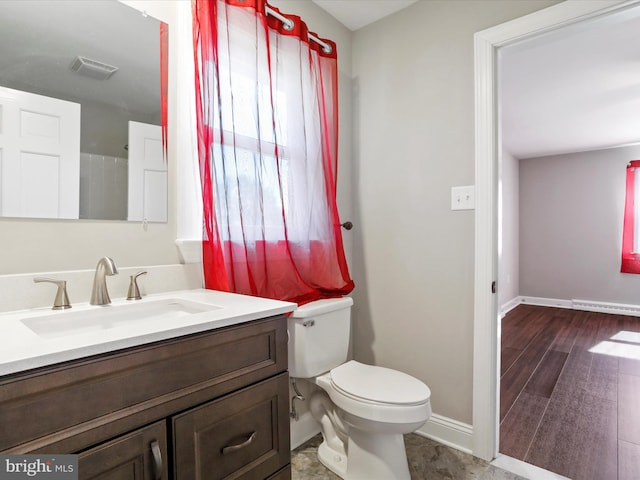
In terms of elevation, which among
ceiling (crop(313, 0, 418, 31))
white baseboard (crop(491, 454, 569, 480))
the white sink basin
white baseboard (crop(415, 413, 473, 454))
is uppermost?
ceiling (crop(313, 0, 418, 31))

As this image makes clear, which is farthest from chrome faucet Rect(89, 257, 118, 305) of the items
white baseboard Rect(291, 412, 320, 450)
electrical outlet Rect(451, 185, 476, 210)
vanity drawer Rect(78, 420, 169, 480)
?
electrical outlet Rect(451, 185, 476, 210)

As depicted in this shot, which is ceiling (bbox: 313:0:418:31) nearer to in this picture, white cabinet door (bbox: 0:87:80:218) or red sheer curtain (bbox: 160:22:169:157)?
red sheer curtain (bbox: 160:22:169:157)

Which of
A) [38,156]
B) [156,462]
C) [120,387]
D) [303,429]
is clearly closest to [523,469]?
[303,429]

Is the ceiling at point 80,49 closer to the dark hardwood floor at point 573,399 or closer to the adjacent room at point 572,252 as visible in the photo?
the adjacent room at point 572,252

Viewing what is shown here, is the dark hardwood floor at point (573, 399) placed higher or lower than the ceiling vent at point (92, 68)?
lower

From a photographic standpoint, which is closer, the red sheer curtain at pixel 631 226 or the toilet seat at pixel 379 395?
the toilet seat at pixel 379 395

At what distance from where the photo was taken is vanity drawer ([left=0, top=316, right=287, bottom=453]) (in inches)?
24.6

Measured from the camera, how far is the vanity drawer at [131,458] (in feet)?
2.29

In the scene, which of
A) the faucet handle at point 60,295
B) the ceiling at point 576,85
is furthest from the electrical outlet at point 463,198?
the faucet handle at point 60,295

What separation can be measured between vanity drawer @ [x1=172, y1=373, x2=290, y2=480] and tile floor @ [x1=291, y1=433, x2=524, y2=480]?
2.11 ft

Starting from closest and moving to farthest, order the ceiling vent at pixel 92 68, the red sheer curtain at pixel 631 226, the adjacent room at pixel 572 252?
the ceiling vent at pixel 92 68 < the adjacent room at pixel 572 252 < the red sheer curtain at pixel 631 226

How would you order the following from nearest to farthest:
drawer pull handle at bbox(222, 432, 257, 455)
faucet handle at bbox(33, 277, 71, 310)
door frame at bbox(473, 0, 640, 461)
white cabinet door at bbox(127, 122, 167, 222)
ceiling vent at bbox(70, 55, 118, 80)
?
drawer pull handle at bbox(222, 432, 257, 455), faucet handle at bbox(33, 277, 71, 310), ceiling vent at bbox(70, 55, 118, 80), white cabinet door at bbox(127, 122, 167, 222), door frame at bbox(473, 0, 640, 461)

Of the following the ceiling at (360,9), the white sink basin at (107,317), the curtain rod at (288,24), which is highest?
the ceiling at (360,9)

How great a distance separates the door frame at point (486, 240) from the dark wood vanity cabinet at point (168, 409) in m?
1.06
